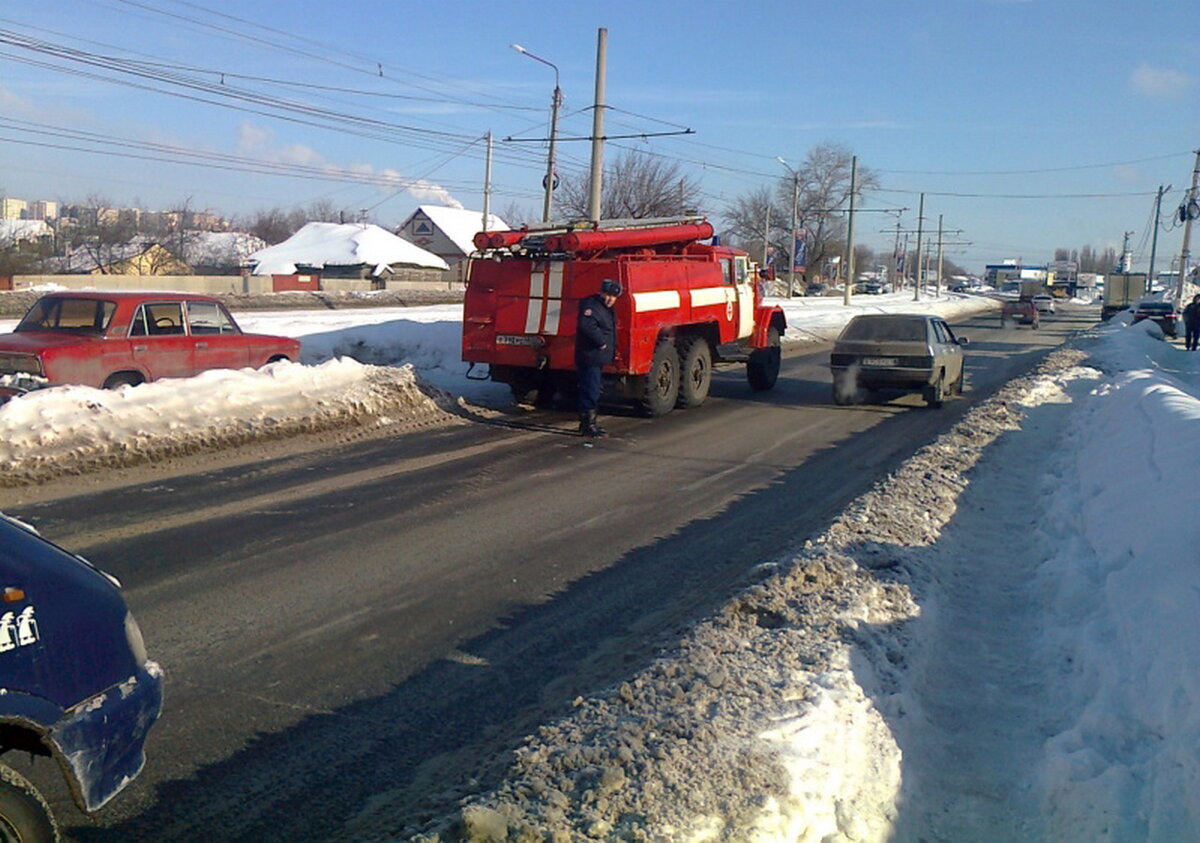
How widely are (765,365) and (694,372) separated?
3.10m

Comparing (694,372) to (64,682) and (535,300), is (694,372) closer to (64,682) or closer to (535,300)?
(535,300)

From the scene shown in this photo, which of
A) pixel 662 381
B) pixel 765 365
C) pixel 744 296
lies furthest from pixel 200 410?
pixel 765 365

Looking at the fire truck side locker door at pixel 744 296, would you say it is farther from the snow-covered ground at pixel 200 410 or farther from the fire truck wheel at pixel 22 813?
the fire truck wheel at pixel 22 813

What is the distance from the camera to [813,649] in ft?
17.4

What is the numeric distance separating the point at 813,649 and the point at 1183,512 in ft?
8.92

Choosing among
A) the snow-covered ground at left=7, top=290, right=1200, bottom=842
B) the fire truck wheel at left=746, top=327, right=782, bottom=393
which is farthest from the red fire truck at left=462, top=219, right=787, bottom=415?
the snow-covered ground at left=7, top=290, right=1200, bottom=842

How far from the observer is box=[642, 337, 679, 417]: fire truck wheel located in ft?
48.9

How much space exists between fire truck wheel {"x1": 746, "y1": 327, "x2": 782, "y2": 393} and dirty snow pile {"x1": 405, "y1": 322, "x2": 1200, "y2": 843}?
10657 millimetres

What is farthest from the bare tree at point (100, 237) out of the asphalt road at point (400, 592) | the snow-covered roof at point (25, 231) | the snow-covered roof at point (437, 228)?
the asphalt road at point (400, 592)

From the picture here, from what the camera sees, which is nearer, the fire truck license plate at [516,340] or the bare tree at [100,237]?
the fire truck license plate at [516,340]

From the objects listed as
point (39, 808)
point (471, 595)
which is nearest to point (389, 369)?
point (471, 595)

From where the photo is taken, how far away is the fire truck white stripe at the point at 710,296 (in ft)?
52.6

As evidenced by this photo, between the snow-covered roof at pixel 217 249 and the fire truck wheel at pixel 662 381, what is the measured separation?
81.8 metres

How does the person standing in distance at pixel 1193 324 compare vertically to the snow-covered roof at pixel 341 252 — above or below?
below
